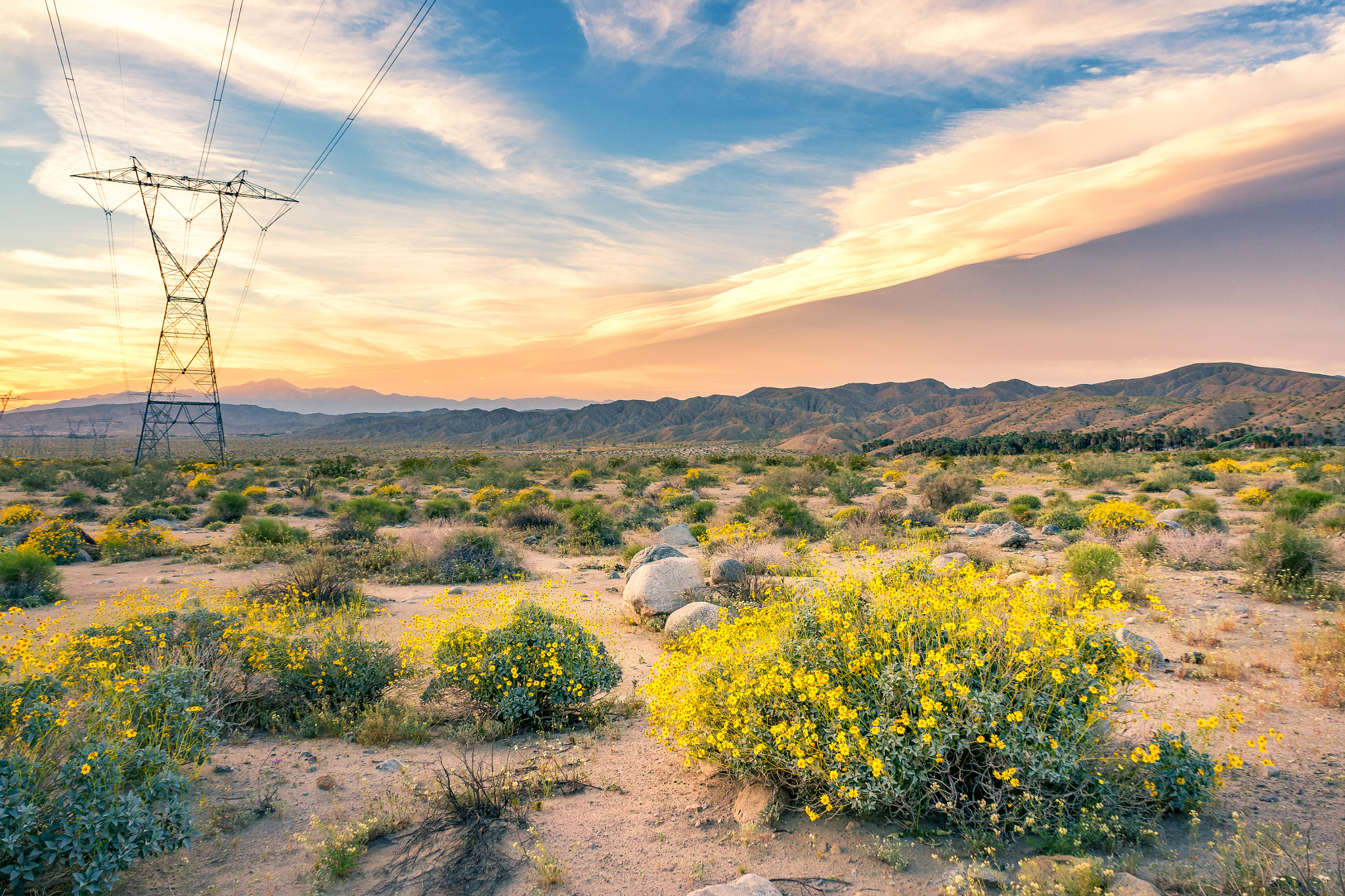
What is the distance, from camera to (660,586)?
11.1 m

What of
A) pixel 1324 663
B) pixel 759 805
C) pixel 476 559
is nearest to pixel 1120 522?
pixel 1324 663

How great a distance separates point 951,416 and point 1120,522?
119 m

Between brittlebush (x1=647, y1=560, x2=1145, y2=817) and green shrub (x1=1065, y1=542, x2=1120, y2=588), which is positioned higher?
brittlebush (x1=647, y1=560, x2=1145, y2=817)

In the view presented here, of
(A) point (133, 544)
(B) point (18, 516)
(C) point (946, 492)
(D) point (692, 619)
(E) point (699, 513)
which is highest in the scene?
(B) point (18, 516)

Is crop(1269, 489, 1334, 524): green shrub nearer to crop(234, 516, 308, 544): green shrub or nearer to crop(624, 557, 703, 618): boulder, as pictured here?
crop(624, 557, 703, 618): boulder

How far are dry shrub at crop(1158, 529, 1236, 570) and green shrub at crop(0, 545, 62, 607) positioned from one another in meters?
22.5

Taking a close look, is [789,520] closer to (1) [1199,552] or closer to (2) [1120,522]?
(2) [1120,522]

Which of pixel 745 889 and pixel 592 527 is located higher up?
pixel 745 889

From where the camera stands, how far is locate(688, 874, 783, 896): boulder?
3.79 meters

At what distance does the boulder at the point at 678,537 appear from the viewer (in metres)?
16.6

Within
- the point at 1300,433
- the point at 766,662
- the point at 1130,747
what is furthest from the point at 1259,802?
the point at 1300,433

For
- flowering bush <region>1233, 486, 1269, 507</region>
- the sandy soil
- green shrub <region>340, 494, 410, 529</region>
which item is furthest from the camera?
flowering bush <region>1233, 486, 1269, 507</region>

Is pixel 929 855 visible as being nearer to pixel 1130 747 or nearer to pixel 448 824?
pixel 1130 747

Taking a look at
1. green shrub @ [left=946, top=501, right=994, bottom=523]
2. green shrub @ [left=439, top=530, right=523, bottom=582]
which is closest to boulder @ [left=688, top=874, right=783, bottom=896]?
green shrub @ [left=439, top=530, right=523, bottom=582]
